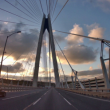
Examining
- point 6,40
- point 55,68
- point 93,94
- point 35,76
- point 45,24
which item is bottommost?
point 93,94

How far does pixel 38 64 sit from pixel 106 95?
36.0 m

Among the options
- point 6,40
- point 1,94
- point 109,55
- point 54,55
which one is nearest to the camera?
point 1,94

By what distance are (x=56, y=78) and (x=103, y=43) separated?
35117 millimetres

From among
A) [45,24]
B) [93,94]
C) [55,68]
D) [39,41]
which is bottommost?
[93,94]

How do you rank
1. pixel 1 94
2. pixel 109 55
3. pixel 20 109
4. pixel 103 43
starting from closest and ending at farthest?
pixel 20 109, pixel 1 94, pixel 109 55, pixel 103 43

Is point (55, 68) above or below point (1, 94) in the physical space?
above

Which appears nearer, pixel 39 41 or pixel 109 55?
pixel 109 55

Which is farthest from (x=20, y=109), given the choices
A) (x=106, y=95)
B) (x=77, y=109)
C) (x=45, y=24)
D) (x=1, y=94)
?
(x=45, y=24)

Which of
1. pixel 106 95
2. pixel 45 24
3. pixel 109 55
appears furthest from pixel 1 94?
pixel 45 24

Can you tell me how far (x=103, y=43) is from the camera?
56.9ft

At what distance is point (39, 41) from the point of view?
47.9 meters

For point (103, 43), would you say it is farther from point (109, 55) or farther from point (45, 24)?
point (45, 24)

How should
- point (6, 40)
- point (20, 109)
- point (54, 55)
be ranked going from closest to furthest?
point (20, 109), point (6, 40), point (54, 55)

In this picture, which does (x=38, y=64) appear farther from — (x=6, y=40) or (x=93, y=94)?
(x=93, y=94)
